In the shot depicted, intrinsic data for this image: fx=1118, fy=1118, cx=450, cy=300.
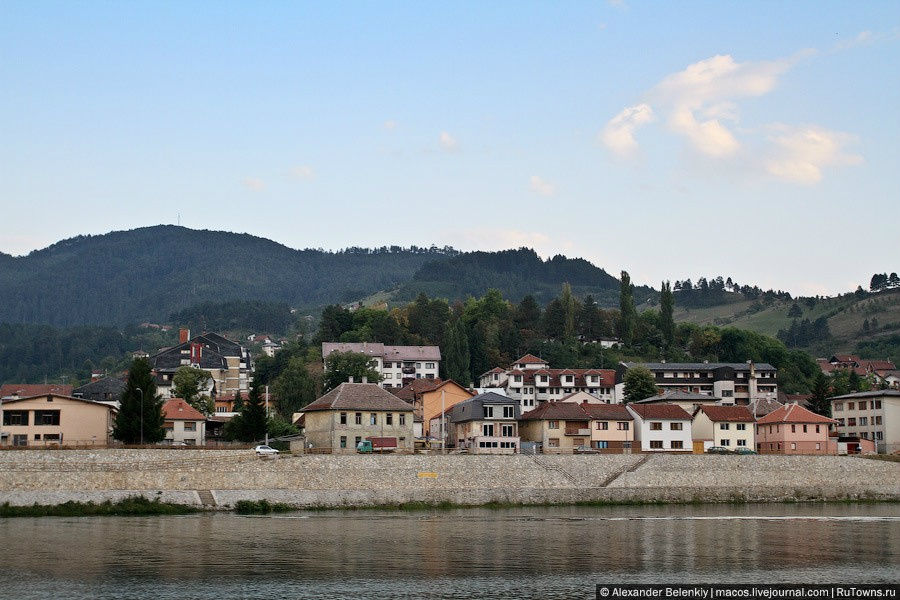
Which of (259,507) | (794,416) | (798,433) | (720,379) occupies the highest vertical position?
(720,379)

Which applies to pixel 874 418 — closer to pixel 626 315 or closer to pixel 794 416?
pixel 794 416

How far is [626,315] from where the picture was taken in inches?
6255

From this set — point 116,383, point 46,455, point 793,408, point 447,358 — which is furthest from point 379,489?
point 447,358

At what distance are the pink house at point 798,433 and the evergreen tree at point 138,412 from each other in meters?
50.4

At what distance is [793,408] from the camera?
9519cm

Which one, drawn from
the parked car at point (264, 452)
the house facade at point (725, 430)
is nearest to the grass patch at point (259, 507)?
the parked car at point (264, 452)

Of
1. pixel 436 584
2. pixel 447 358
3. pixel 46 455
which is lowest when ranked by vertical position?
pixel 436 584

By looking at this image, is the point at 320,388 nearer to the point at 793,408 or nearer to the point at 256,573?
the point at 793,408

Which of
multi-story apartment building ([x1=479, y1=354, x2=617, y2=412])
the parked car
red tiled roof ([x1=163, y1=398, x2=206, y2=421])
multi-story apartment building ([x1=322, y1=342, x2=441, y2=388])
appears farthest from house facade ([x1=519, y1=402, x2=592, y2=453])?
multi-story apartment building ([x1=322, y1=342, x2=441, y2=388])

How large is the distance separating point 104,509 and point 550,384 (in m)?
72.5

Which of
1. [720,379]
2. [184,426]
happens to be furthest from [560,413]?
[720,379]

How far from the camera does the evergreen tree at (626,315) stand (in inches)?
6211

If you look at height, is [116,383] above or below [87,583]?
above

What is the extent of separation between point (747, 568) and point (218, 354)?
4978 inches
